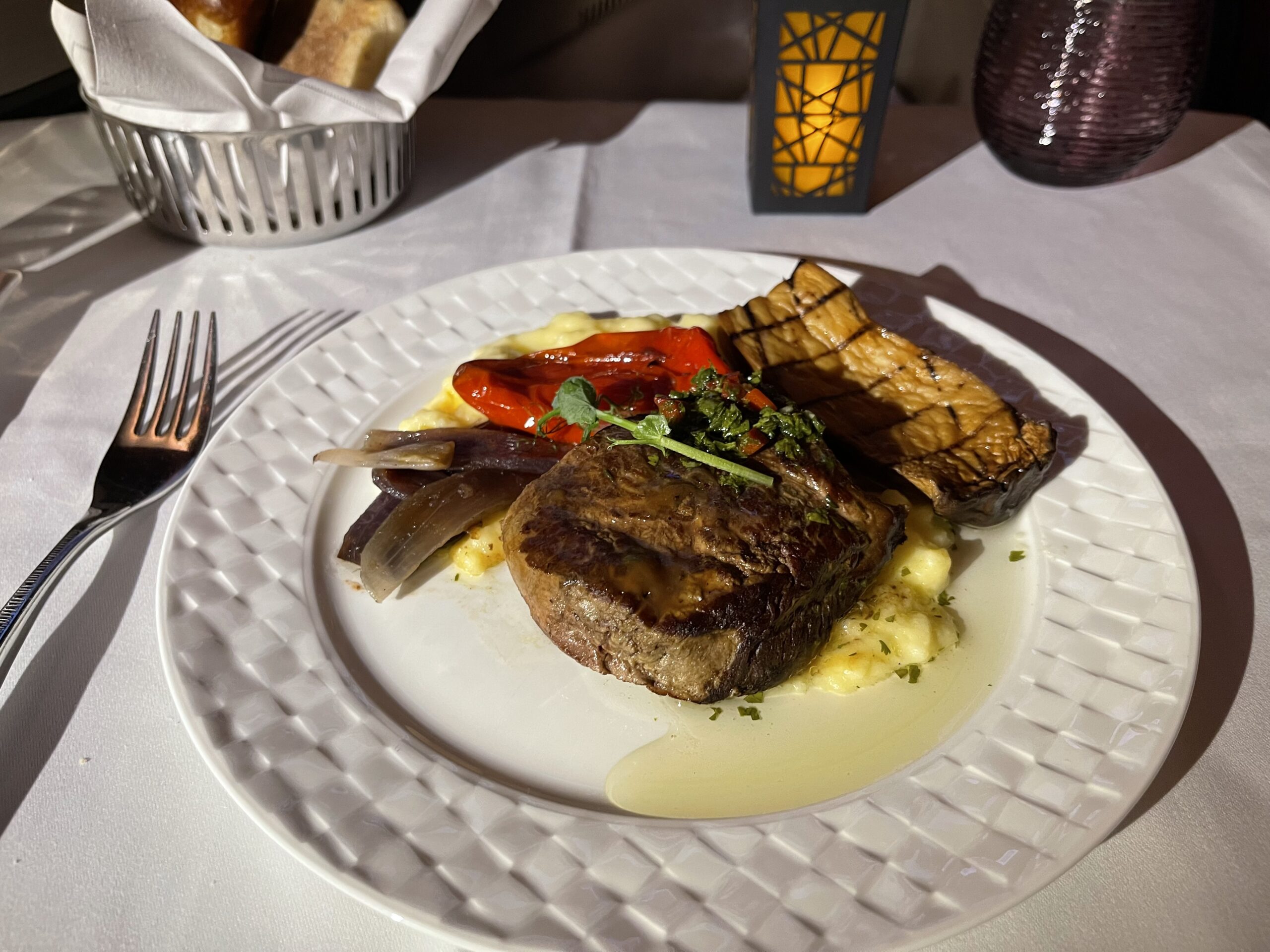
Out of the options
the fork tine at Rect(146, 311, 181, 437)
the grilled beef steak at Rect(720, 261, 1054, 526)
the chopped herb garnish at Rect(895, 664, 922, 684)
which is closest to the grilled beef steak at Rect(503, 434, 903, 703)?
the chopped herb garnish at Rect(895, 664, 922, 684)

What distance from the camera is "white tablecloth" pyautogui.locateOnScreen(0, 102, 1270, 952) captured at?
1.83 metres

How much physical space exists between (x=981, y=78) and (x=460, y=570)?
3092mm

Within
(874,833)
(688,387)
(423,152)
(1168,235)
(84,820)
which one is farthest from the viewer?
(423,152)

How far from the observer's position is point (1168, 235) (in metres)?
3.83

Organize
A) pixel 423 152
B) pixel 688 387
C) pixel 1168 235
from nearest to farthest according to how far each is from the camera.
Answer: pixel 688 387, pixel 1168 235, pixel 423 152

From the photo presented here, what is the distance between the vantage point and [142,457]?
9.12 feet

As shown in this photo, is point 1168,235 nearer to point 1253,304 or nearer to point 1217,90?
point 1253,304

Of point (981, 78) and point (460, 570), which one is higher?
point (981, 78)

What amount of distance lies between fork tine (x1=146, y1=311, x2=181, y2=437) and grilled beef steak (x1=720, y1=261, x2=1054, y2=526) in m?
1.79

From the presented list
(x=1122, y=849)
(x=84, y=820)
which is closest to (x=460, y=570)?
(x=84, y=820)

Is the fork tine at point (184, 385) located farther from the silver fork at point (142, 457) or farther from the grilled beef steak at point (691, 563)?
the grilled beef steak at point (691, 563)

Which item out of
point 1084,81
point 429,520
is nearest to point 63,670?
point 429,520

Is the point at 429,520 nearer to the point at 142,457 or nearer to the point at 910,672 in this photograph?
the point at 142,457

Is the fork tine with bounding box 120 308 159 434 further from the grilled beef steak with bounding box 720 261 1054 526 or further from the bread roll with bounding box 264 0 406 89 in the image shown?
the grilled beef steak with bounding box 720 261 1054 526
